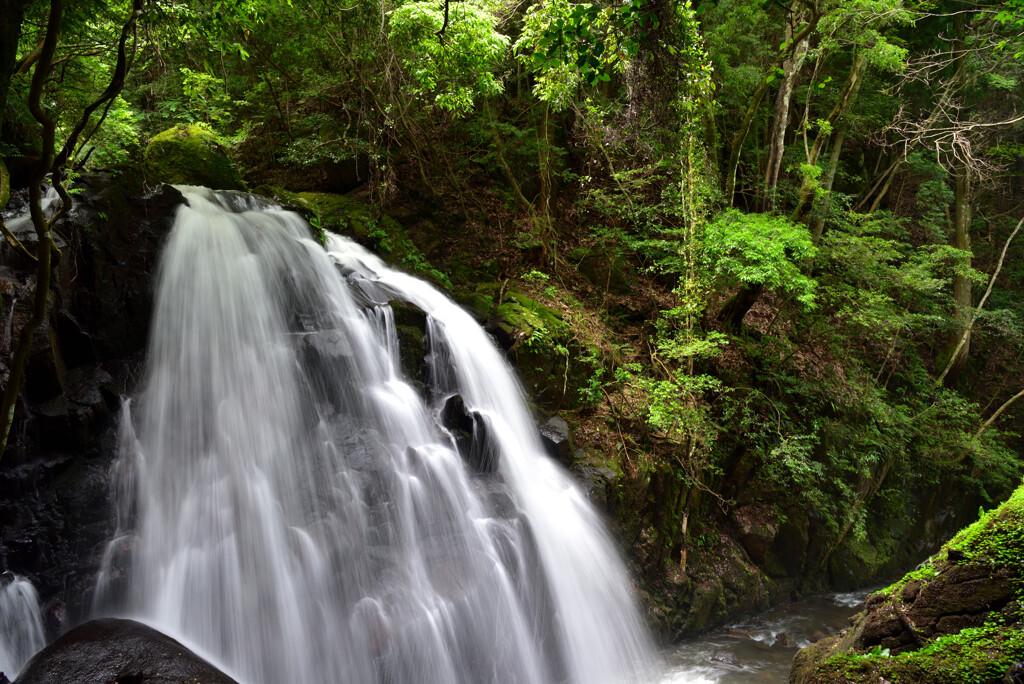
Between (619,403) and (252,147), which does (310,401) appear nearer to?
(619,403)

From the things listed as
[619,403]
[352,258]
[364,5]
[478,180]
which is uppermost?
[364,5]

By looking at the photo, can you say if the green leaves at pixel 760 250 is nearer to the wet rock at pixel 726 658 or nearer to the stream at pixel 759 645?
the stream at pixel 759 645

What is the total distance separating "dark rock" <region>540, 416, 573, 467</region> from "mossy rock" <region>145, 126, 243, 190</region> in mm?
6566

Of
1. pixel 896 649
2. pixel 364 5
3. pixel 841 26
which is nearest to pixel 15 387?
pixel 896 649

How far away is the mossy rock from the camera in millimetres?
8430

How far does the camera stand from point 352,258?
813 centimetres

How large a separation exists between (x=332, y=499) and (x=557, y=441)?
3.00 meters

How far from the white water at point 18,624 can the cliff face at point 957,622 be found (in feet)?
17.1

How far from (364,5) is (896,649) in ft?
33.4

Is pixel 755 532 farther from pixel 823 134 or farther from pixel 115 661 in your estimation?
pixel 115 661

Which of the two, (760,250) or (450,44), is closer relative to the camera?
(450,44)

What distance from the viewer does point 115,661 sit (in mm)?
3293

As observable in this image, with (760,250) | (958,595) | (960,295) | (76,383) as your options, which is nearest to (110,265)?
(76,383)

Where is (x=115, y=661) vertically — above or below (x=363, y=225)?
below
